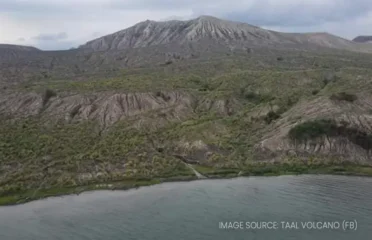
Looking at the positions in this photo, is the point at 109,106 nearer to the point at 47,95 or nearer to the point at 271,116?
the point at 47,95

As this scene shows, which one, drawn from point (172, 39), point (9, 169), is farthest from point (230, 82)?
point (172, 39)

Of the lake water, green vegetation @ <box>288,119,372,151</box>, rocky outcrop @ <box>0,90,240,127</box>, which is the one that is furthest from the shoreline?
rocky outcrop @ <box>0,90,240,127</box>

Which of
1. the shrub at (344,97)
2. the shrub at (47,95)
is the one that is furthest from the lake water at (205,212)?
the shrub at (47,95)

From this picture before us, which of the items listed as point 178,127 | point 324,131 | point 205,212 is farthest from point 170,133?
point 205,212

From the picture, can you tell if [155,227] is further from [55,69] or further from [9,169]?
[55,69]

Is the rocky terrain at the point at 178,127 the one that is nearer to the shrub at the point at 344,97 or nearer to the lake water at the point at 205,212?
the shrub at the point at 344,97

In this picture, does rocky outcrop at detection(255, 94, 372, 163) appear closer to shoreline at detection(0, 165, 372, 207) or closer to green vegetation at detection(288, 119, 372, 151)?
green vegetation at detection(288, 119, 372, 151)
